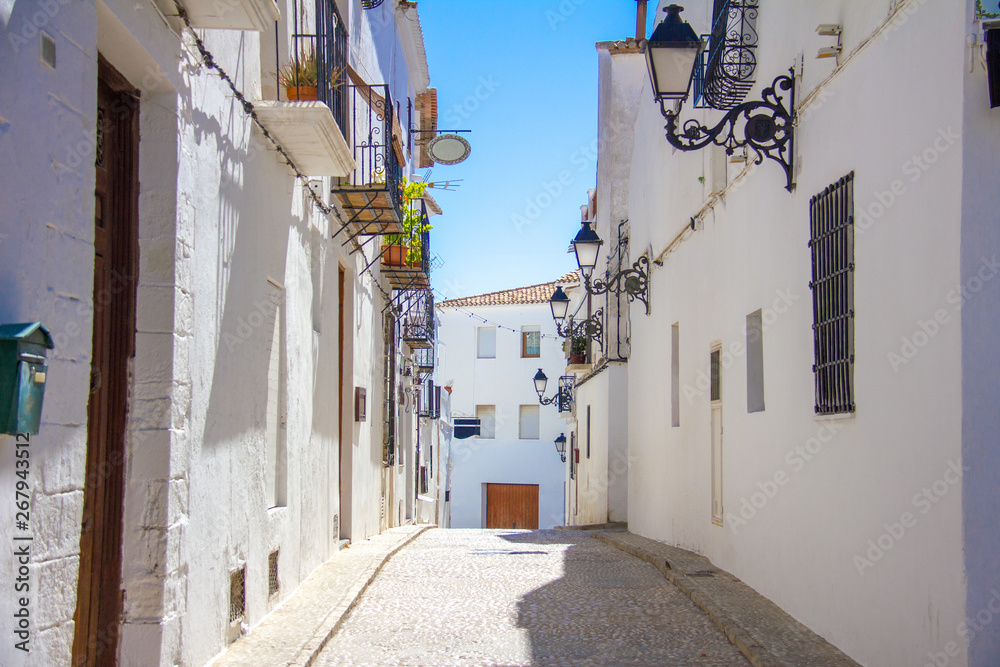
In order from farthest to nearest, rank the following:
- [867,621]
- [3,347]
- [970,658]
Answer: [867,621] < [970,658] < [3,347]

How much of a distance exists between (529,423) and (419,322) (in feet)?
58.5

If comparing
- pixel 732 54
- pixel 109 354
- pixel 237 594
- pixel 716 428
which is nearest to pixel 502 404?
pixel 716 428

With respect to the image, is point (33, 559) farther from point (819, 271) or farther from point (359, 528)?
point (359, 528)

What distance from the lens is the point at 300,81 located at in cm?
740

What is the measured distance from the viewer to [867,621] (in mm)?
5434

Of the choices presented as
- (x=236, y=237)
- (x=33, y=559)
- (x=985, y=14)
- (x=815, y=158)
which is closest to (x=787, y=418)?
(x=815, y=158)

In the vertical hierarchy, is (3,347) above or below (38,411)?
above

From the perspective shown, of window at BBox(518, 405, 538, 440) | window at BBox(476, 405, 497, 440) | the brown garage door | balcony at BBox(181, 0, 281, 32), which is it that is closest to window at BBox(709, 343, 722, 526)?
balcony at BBox(181, 0, 281, 32)

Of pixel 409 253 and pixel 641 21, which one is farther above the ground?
pixel 641 21

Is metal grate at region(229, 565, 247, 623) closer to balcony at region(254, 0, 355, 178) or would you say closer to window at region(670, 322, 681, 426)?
balcony at region(254, 0, 355, 178)

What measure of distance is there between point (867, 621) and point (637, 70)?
649 inches

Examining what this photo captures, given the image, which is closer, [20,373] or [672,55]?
[20,373]

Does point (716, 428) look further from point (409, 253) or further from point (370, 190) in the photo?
point (409, 253)

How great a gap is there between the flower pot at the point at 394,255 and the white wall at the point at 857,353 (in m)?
5.19
